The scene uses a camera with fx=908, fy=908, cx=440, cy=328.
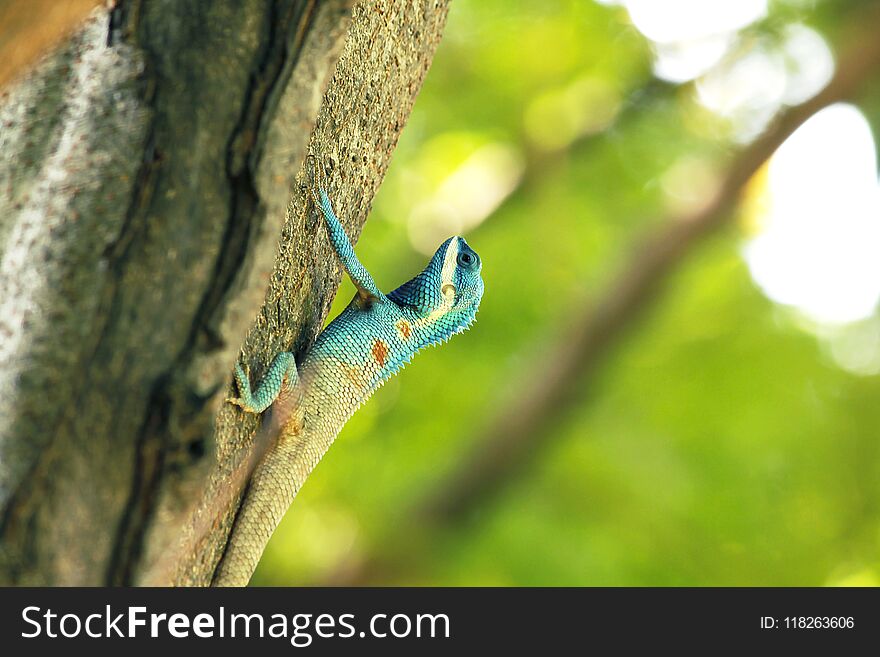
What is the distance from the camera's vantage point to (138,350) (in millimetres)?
2008

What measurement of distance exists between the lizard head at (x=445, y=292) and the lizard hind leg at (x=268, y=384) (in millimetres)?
1454

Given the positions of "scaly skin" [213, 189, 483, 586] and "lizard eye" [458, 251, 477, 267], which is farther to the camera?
"lizard eye" [458, 251, 477, 267]

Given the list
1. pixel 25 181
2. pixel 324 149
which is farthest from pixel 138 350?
pixel 324 149

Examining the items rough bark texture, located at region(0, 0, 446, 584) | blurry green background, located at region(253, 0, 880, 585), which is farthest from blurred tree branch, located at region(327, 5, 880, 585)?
rough bark texture, located at region(0, 0, 446, 584)

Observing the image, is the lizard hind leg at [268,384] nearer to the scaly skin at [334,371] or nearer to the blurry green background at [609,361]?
the scaly skin at [334,371]

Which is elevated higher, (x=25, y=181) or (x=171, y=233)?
Answer: (x=25, y=181)

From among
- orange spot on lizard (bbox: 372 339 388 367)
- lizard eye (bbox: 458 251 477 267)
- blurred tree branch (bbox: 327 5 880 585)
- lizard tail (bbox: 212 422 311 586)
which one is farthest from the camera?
blurred tree branch (bbox: 327 5 880 585)

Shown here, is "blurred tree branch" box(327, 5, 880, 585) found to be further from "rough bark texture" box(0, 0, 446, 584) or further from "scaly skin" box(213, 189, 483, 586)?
"rough bark texture" box(0, 0, 446, 584)

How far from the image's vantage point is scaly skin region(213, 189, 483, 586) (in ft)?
11.0

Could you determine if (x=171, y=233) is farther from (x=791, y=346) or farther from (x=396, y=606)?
(x=791, y=346)

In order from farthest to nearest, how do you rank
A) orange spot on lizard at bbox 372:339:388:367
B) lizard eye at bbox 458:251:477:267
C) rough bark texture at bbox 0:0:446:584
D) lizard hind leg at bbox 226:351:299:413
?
lizard eye at bbox 458:251:477:267 < orange spot on lizard at bbox 372:339:388:367 < lizard hind leg at bbox 226:351:299:413 < rough bark texture at bbox 0:0:446:584

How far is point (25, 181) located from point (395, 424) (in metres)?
7.77

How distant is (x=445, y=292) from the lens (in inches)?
198

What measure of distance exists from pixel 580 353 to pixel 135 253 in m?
5.69
